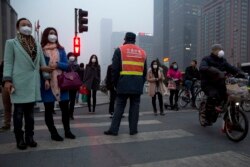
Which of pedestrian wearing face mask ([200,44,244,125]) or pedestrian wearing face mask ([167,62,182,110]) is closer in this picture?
pedestrian wearing face mask ([200,44,244,125])

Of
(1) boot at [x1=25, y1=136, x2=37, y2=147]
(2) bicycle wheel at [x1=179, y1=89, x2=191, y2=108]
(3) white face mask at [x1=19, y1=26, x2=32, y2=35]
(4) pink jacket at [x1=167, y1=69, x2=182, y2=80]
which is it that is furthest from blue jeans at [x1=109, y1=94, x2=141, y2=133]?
(2) bicycle wheel at [x1=179, y1=89, x2=191, y2=108]

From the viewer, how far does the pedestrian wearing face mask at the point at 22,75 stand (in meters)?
4.89

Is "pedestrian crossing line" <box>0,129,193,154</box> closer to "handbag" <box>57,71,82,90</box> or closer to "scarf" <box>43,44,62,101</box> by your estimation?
"scarf" <box>43,44,62,101</box>

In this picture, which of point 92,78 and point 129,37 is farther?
point 92,78

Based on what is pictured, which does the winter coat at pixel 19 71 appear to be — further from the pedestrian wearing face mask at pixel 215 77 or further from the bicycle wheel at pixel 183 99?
the bicycle wheel at pixel 183 99

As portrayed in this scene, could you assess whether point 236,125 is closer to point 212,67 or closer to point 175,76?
point 212,67

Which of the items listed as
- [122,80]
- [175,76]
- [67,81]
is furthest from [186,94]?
[67,81]

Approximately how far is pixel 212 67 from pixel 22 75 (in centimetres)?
339

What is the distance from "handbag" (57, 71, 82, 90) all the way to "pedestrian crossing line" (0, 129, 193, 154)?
0.91 m

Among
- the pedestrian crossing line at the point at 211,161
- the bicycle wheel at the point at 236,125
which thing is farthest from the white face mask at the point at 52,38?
the bicycle wheel at the point at 236,125

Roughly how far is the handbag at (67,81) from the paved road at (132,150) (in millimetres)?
914

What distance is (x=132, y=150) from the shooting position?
5.00 meters

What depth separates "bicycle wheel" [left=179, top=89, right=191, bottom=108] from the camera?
12480mm

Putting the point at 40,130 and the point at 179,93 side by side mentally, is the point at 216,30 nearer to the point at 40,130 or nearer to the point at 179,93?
the point at 179,93
